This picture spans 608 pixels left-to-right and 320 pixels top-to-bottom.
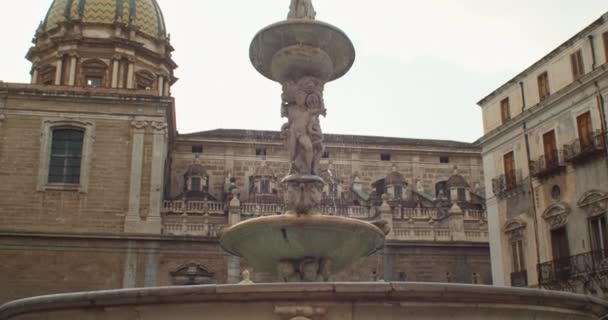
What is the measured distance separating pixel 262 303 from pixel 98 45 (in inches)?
1328

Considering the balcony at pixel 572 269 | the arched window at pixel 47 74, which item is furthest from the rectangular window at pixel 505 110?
Answer: the arched window at pixel 47 74

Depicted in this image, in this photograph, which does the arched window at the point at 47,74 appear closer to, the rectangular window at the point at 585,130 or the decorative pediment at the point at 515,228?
the decorative pediment at the point at 515,228

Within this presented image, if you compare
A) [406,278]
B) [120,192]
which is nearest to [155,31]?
[120,192]

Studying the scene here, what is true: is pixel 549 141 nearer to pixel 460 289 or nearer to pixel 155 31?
pixel 460 289

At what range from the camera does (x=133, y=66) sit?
1469 inches

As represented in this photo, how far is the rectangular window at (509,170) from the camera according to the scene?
78.1ft

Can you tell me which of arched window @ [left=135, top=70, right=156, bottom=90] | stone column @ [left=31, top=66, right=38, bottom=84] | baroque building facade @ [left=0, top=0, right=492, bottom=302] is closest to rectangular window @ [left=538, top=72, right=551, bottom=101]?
baroque building facade @ [left=0, top=0, right=492, bottom=302]

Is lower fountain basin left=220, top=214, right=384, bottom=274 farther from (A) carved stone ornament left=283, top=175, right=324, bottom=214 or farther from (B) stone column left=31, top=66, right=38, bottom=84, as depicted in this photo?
(B) stone column left=31, top=66, right=38, bottom=84

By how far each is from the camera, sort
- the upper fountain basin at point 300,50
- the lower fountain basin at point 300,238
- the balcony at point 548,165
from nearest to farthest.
Result: the lower fountain basin at point 300,238
the upper fountain basin at point 300,50
the balcony at point 548,165

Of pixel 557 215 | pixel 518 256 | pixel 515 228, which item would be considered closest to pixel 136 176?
pixel 515 228

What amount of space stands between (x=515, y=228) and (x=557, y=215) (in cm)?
210

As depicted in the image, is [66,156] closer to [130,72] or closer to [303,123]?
[130,72]

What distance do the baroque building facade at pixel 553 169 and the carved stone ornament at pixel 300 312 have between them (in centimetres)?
1492

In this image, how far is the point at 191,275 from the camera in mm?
26250
